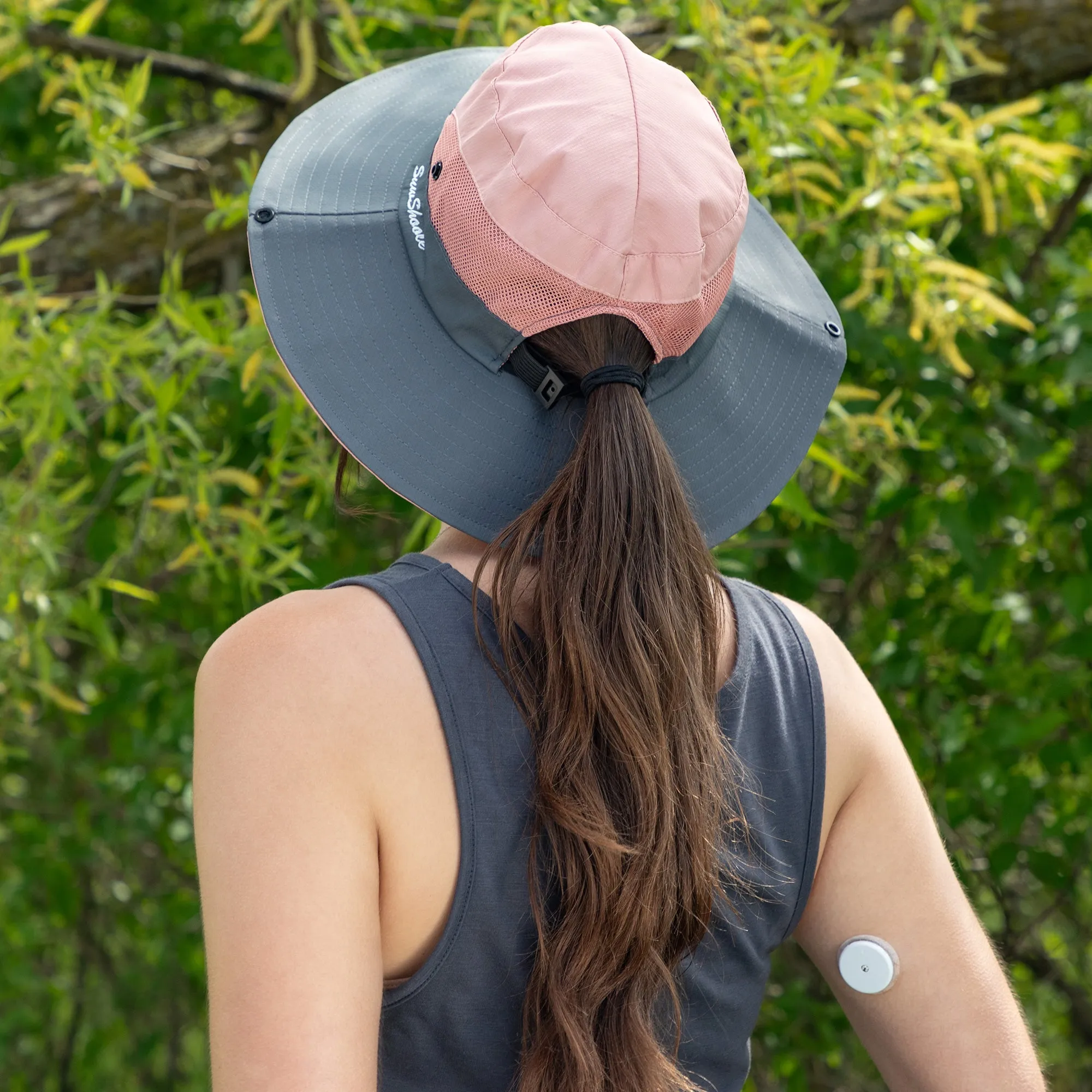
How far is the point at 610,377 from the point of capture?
97cm

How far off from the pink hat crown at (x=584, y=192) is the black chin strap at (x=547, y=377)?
0.09 ft

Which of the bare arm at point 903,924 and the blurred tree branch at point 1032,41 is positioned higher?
the blurred tree branch at point 1032,41

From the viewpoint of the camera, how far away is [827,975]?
114cm

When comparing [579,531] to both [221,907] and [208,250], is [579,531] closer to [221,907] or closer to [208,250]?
[221,907]

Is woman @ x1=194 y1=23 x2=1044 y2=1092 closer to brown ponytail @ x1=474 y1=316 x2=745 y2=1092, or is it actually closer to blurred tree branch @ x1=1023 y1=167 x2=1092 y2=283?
brown ponytail @ x1=474 y1=316 x2=745 y2=1092

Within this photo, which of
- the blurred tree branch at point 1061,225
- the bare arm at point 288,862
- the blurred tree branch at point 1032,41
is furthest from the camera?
the blurred tree branch at point 1061,225

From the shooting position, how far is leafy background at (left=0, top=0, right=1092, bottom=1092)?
1.73 m

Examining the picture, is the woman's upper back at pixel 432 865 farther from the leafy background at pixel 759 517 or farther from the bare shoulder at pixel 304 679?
the leafy background at pixel 759 517

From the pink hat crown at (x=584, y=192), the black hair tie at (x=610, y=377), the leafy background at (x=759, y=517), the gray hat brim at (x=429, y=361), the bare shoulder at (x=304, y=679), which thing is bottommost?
the leafy background at (x=759, y=517)

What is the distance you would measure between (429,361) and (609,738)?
1.11 feet

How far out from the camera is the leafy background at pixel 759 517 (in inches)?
68.1

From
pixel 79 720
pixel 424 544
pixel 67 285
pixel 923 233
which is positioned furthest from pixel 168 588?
pixel 923 233

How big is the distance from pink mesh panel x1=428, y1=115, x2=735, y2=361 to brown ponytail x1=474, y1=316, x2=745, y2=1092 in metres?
0.03

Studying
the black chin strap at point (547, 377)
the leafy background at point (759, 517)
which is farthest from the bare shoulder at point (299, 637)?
the leafy background at point (759, 517)
